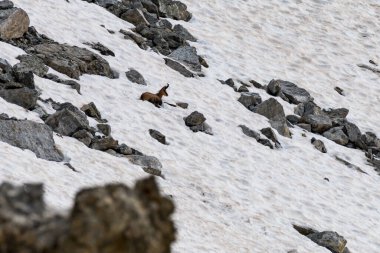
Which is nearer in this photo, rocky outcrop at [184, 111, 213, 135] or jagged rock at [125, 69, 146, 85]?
rocky outcrop at [184, 111, 213, 135]

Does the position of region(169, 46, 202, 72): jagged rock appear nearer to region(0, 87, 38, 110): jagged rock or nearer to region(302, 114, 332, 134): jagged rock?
region(302, 114, 332, 134): jagged rock

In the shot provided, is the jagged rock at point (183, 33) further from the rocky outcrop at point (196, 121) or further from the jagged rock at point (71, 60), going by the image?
the rocky outcrop at point (196, 121)

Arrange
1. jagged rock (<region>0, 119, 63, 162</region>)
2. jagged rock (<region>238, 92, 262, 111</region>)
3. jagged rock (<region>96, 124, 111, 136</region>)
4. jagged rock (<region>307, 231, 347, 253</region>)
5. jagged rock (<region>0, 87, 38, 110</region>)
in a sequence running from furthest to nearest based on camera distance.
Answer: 1. jagged rock (<region>238, 92, 262, 111</region>)
2. jagged rock (<region>96, 124, 111, 136</region>)
3. jagged rock (<region>0, 87, 38, 110</region>)
4. jagged rock (<region>307, 231, 347, 253</region>)
5. jagged rock (<region>0, 119, 63, 162</region>)

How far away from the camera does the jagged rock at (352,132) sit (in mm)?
21688

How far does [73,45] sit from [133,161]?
6.97 metres

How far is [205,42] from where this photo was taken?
1019 inches

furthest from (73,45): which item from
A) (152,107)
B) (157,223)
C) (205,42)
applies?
(157,223)

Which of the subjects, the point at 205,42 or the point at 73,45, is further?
the point at 205,42

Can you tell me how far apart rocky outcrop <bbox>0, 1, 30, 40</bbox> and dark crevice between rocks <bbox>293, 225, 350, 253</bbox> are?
30.7 feet

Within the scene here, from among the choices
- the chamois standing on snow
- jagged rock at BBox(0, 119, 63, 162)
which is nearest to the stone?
the chamois standing on snow

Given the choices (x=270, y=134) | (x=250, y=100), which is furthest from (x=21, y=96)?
(x=250, y=100)

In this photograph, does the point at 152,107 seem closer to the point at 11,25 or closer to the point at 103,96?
the point at 103,96

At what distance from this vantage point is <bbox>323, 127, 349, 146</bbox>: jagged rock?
21281 mm

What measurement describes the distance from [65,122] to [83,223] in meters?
11.1
